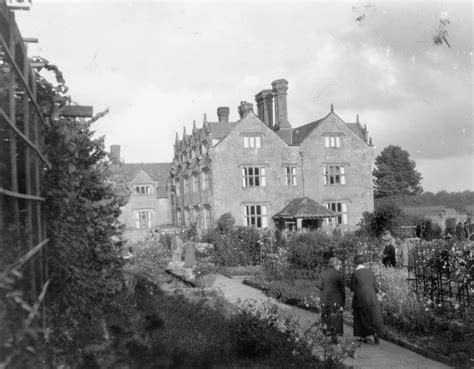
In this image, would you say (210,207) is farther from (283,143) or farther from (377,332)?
(377,332)

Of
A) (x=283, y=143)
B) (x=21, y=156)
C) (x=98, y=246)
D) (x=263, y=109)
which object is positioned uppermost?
(x=263, y=109)

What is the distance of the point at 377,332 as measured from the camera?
29.1ft

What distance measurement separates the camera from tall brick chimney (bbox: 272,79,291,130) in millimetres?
38094

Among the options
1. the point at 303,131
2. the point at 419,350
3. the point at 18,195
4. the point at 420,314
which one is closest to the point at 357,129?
the point at 303,131

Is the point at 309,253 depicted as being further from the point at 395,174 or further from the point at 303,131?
the point at 395,174

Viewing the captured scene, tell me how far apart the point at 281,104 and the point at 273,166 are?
18.0 feet

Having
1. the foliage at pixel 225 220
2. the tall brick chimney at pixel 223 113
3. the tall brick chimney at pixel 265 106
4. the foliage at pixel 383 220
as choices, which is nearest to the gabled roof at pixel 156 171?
the tall brick chimney at pixel 223 113

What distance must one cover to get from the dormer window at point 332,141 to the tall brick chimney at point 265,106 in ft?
15.8

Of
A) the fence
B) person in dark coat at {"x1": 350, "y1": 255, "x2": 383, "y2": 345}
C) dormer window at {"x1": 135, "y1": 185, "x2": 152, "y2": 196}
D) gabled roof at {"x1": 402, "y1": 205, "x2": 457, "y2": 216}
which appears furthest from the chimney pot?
the fence

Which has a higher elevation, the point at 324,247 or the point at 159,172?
the point at 159,172

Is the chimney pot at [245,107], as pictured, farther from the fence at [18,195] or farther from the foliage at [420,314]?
the fence at [18,195]

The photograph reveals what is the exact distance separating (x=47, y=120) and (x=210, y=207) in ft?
99.0

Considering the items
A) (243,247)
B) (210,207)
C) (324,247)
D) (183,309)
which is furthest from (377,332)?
(210,207)

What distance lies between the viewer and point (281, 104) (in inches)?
1566
